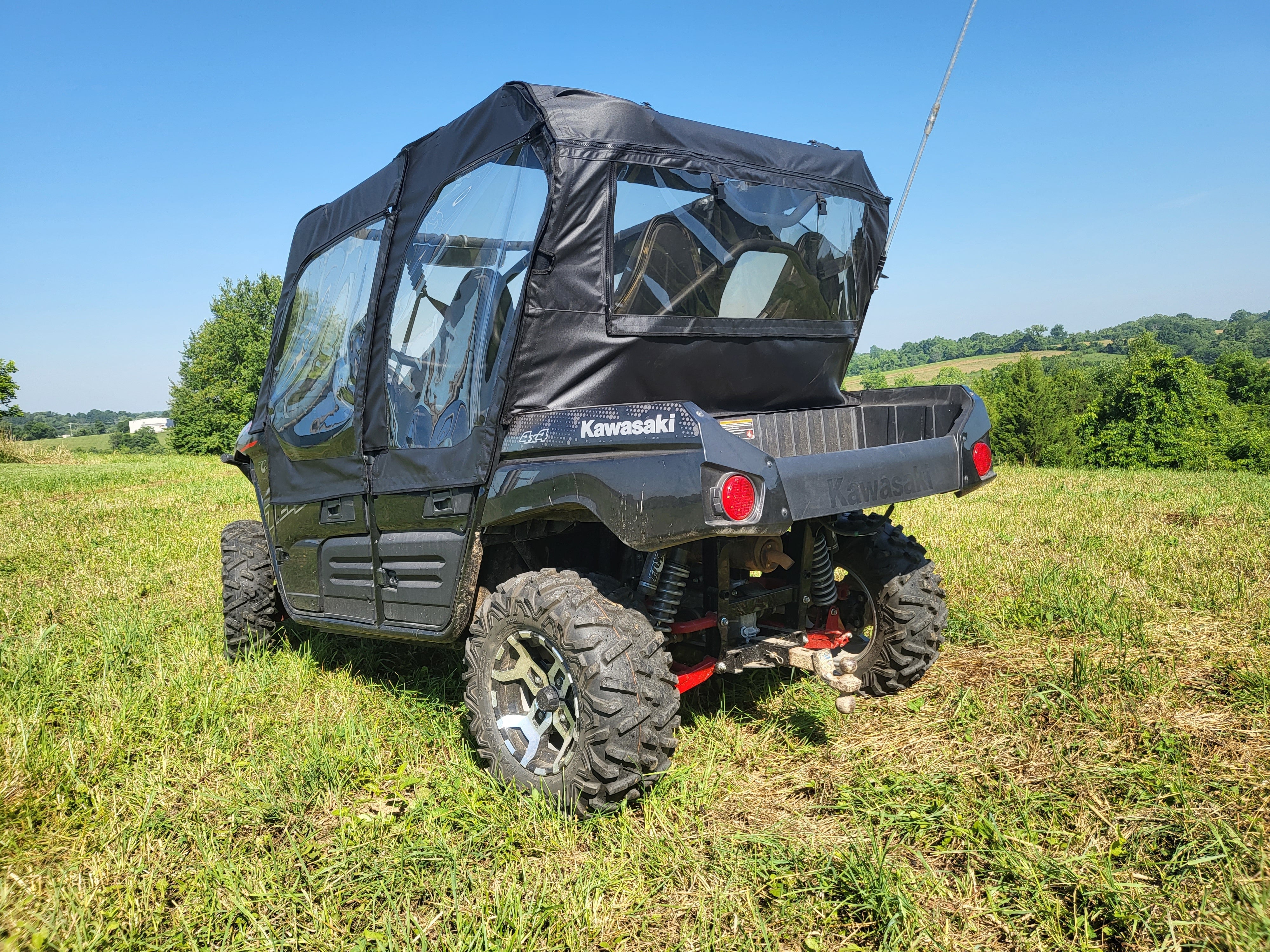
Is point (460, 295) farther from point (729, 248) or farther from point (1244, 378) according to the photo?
point (1244, 378)

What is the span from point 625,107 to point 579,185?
14.9 inches

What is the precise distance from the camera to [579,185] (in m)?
3.11

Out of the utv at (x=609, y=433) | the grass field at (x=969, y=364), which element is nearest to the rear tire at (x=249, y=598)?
the utv at (x=609, y=433)

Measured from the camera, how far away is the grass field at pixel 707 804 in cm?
243

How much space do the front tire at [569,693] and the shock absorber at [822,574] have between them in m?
1.01

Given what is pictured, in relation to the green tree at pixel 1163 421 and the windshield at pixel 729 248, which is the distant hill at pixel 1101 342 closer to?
the green tree at pixel 1163 421

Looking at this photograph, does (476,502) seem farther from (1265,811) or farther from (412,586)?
(1265,811)

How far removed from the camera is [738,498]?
268 cm

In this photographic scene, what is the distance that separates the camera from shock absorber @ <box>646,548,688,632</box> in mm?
3293

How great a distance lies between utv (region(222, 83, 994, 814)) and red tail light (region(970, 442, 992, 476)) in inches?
0.6

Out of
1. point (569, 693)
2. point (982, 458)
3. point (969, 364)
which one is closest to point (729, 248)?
point (982, 458)

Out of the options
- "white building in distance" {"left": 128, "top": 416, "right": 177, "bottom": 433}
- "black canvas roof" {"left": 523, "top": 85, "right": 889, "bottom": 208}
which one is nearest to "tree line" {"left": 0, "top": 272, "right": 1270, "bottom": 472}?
"black canvas roof" {"left": 523, "top": 85, "right": 889, "bottom": 208}

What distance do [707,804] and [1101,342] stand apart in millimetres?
130689

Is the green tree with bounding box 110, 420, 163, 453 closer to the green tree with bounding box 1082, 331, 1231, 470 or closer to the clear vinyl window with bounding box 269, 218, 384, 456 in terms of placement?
the green tree with bounding box 1082, 331, 1231, 470
